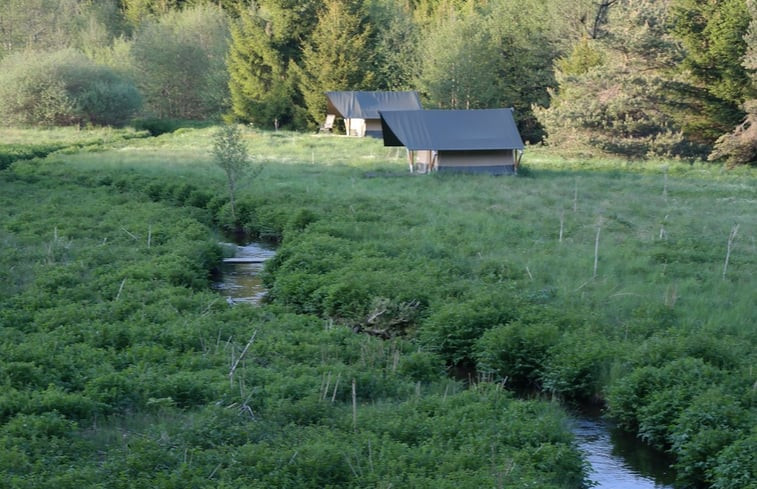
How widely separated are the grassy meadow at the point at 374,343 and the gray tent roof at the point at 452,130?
780cm

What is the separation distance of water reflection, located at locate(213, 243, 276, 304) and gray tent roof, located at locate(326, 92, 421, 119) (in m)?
32.2

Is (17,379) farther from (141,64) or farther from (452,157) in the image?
(141,64)

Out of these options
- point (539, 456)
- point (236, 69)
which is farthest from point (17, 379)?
point (236, 69)

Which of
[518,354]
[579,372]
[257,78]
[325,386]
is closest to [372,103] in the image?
[257,78]

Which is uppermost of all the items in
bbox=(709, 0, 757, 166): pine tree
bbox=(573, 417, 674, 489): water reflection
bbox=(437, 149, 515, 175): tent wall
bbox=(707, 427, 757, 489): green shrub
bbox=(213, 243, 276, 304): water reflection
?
bbox=(709, 0, 757, 166): pine tree

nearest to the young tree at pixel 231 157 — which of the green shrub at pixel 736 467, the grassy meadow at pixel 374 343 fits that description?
the grassy meadow at pixel 374 343

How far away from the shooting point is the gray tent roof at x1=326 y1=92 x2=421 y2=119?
182ft

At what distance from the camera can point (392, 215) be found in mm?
24578

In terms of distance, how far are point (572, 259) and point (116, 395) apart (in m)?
11.2

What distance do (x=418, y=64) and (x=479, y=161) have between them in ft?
93.0

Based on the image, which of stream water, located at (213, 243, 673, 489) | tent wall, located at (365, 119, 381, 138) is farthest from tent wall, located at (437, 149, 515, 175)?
stream water, located at (213, 243, 673, 489)

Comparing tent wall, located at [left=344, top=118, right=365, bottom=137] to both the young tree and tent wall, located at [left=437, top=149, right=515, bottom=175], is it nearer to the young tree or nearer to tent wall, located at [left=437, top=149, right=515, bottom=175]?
tent wall, located at [left=437, top=149, right=515, bottom=175]

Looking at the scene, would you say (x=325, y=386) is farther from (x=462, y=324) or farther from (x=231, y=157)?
(x=231, y=157)

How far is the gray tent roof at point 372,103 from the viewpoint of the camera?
55.4 meters
